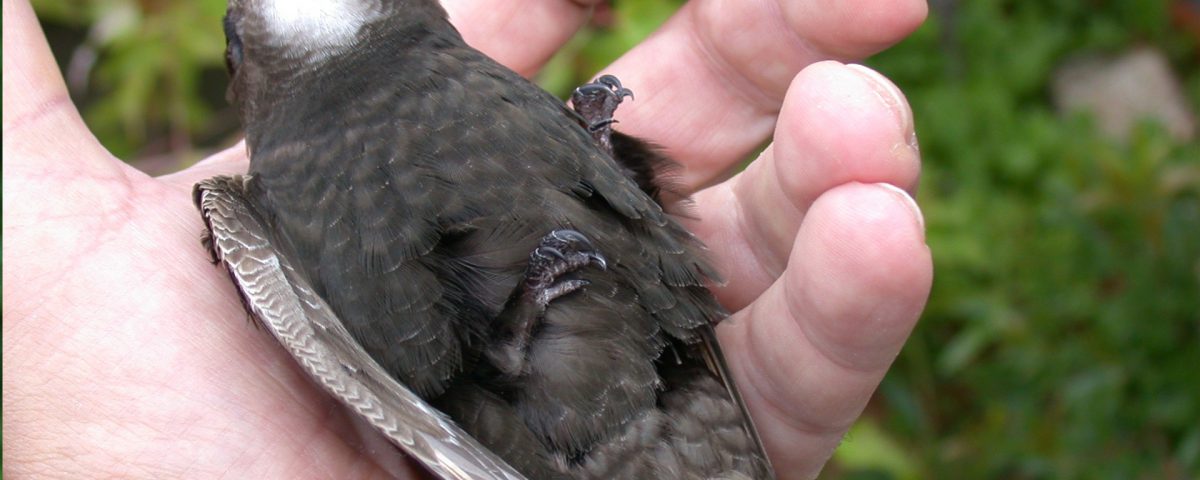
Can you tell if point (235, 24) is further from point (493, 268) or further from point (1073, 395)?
point (1073, 395)

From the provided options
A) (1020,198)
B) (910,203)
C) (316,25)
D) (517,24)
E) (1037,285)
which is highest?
(910,203)

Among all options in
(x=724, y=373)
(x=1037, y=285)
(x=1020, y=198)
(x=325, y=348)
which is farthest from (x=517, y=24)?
(x=1020, y=198)

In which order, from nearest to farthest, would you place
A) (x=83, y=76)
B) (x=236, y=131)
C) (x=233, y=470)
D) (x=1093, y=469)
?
1. (x=233, y=470)
2. (x=1093, y=469)
3. (x=83, y=76)
4. (x=236, y=131)

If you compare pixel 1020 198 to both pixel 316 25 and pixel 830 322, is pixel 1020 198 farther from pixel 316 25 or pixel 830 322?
pixel 316 25

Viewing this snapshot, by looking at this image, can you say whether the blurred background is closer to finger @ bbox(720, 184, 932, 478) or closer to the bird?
finger @ bbox(720, 184, 932, 478)

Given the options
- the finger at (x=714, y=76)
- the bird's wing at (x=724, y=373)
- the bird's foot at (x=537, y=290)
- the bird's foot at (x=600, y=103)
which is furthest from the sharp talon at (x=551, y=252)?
the finger at (x=714, y=76)

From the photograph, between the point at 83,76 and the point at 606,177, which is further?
the point at 83,76

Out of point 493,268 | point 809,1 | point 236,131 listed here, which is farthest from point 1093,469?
point 236,131
